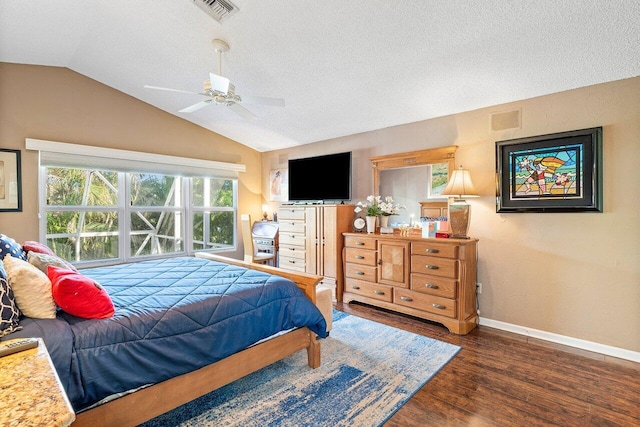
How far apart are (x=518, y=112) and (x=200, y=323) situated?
3.43 m

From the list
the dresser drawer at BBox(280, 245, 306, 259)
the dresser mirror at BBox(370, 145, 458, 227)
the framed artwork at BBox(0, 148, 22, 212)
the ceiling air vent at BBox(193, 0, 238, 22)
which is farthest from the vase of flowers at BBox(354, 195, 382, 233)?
the framed artwork at BBox(0, 148, 22, 212)

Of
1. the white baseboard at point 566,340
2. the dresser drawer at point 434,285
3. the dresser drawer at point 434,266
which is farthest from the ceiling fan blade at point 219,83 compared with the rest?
the white baseboard at point 566,340

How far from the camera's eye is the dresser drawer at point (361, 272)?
388cm

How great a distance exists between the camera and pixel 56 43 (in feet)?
10.8

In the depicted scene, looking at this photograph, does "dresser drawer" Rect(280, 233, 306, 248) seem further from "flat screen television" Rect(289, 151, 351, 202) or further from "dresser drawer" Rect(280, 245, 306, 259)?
"flat screen television" Rect(289, 151, 351, 202)

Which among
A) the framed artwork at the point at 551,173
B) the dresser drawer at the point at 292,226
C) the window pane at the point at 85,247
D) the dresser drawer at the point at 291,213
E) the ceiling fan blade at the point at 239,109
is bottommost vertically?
the window pane at the point at 85,247

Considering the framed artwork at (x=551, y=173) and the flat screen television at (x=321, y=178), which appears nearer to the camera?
the framed artwork at (x=551, y=173)

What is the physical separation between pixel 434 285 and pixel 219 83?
2.84 meters

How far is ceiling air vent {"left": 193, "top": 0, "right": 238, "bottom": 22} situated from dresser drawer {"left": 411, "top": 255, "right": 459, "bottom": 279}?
9.53 ft

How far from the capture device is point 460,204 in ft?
10.9

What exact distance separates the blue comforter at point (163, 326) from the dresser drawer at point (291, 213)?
202 cm

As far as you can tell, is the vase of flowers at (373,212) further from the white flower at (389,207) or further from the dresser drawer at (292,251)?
the dresser drawer at (292,251)

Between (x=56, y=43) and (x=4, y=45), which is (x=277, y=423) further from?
(x=4, y=45)

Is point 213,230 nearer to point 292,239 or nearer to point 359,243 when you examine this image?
point 292,239
